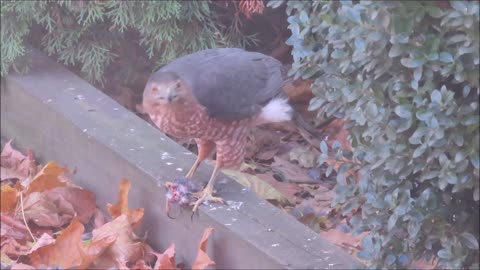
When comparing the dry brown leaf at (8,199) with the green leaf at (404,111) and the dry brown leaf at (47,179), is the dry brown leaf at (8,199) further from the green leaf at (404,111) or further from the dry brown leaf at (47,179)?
the green leaf at (404,111)

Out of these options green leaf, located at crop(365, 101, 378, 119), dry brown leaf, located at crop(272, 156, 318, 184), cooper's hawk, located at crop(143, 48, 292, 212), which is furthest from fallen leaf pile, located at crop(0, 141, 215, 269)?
green leaf, located at crop(365, 101, 378, 119)

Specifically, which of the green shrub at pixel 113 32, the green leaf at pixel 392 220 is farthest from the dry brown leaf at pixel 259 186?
the green leaf at pixel 392 220

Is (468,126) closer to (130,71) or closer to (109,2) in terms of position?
Result: (109,2)

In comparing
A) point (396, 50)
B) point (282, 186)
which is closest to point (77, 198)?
point (282, 186)

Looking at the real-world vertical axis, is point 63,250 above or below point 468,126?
below

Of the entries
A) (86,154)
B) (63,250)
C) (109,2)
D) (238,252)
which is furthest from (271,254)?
(109,2)

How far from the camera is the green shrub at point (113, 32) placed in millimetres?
4875

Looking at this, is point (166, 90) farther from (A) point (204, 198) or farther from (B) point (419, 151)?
(B) point (419, 151)

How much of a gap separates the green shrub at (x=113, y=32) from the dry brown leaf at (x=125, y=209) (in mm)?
897

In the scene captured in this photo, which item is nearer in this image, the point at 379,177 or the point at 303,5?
the point at 379,177

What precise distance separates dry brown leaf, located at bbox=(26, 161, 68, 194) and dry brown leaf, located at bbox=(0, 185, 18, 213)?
0.25 feet

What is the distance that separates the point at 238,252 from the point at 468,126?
1.46 meters

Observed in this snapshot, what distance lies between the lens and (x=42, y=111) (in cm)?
524

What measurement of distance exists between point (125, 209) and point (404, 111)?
2.12 metres
